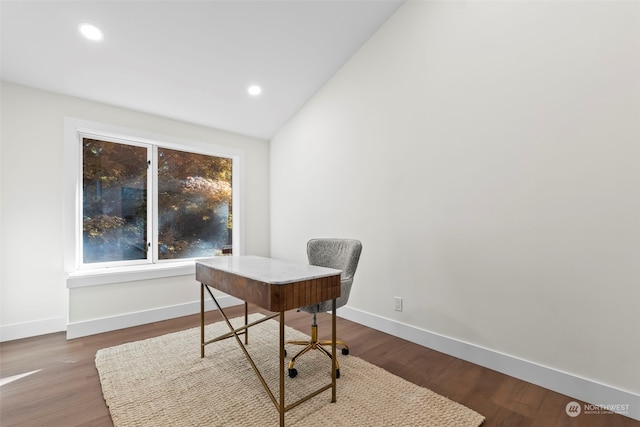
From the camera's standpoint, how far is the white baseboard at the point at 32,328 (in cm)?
262

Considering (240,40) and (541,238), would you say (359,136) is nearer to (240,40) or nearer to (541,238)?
(240,40)

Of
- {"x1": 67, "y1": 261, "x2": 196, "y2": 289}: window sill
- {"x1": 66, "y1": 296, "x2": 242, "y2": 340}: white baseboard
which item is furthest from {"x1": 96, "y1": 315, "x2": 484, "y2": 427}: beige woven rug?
{"x1": 67, "y1": 261, "x2": 196, "y2": 289}: window sill

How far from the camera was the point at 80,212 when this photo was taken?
303cm

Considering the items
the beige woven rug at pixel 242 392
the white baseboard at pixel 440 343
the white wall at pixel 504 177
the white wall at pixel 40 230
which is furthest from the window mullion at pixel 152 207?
the white wall at pixel 504 177

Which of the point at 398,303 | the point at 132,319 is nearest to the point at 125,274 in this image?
the point at 132,319

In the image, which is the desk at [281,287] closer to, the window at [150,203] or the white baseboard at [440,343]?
the white baseboard at [440,343]

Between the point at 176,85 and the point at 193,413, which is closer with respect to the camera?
the point at 193,413

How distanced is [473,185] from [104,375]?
308 cm

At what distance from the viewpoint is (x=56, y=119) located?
2.83 m

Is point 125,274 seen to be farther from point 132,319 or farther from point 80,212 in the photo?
point 80,212

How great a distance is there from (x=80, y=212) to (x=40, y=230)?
0.36 metres

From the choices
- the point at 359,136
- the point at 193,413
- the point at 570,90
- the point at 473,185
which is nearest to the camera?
the point at 193,413

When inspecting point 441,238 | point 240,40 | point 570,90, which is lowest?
point 441,238

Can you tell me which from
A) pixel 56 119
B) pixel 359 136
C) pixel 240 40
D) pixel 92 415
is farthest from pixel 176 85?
pixel 92 415
